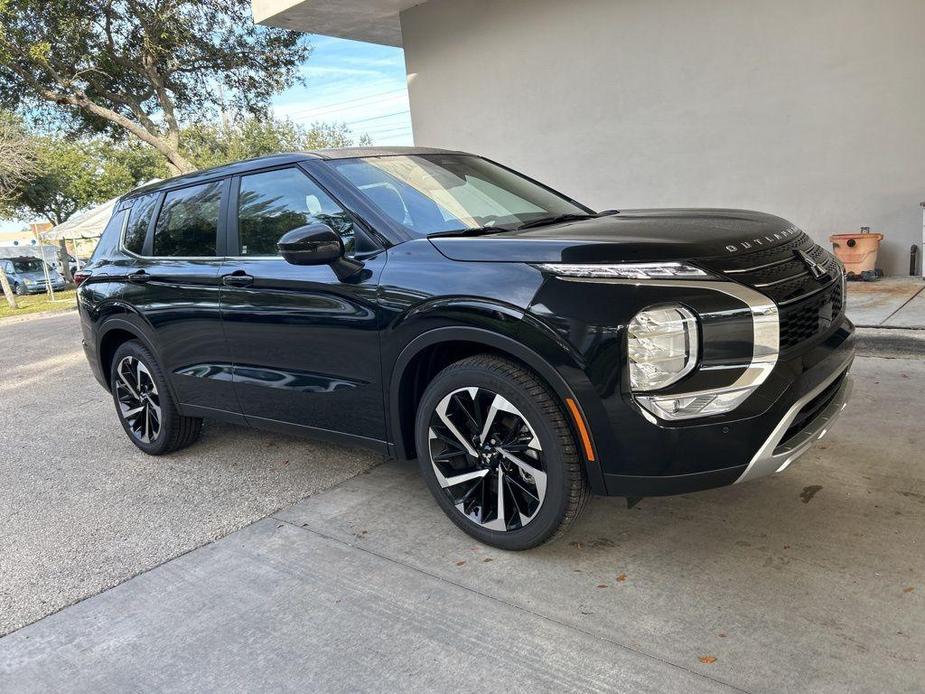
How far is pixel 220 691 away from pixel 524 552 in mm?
1299

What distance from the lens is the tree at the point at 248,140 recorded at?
26.4 m

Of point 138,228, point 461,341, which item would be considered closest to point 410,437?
point 461,341

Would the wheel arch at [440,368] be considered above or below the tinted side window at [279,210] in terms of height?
below

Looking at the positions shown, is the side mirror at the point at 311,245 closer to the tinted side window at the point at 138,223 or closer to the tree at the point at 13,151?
the tinted side window at the point at 138,223

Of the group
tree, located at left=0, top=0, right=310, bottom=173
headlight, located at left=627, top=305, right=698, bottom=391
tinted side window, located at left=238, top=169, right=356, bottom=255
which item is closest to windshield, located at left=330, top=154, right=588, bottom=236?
tinted side window, located at left=238, top=169, right=356, bottom=255

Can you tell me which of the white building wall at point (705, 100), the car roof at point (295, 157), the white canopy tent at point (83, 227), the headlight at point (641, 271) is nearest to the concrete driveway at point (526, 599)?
the headlight at point (641, 271)

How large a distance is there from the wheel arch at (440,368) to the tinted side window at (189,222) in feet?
5.31

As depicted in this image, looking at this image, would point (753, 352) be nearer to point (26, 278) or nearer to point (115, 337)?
point (115, 337)

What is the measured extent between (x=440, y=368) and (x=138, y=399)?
2.65 m

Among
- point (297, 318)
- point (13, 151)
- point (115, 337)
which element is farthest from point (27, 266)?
point (297, 318)

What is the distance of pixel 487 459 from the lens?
3053 mm

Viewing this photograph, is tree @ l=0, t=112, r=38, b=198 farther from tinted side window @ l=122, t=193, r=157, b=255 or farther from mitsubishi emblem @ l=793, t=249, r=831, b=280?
mitsubishi emblem @ l=793, t=249, r=831, b=280

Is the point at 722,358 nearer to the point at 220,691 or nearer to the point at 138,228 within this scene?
the point at 220,691

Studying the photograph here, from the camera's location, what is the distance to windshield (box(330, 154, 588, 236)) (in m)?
3.47
